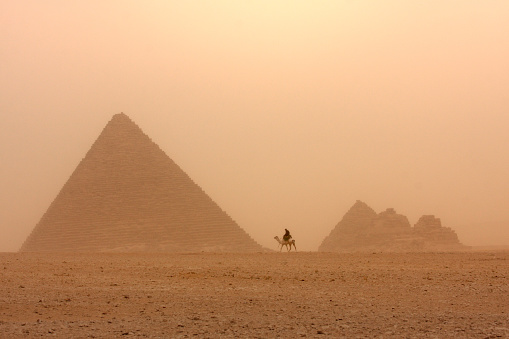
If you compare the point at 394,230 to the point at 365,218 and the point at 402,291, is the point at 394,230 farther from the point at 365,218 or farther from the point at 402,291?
the point at 402,291

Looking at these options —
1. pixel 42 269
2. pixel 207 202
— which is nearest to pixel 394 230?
pixel 207 202

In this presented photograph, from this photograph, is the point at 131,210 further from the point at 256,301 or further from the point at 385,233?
the point at 256,301

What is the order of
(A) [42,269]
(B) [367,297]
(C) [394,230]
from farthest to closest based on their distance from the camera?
1. (C) [394,230]
2. (A) [42,269]
3. (B) [367,297]

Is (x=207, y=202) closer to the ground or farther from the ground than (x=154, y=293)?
farther from the ground

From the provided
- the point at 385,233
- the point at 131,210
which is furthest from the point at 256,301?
the point at 385,233

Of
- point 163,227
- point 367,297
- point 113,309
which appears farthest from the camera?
point 163,227

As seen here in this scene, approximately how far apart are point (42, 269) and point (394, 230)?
38254mm

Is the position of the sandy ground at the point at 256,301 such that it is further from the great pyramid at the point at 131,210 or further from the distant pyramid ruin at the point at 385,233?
the distant pyramid ruin at the point at 385,233

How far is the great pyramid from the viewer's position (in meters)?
40.7

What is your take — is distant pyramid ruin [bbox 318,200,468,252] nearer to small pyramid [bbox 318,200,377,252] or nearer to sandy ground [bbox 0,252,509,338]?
small pyramid [bbox 318,200,377,252]

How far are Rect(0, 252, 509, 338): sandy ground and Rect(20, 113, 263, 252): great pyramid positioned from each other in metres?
26.0

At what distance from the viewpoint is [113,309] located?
9023 millimetres

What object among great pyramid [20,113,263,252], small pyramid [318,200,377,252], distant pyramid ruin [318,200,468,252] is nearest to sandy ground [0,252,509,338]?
great pyramid [20,113,263,252]

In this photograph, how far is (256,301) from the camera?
381 inches
